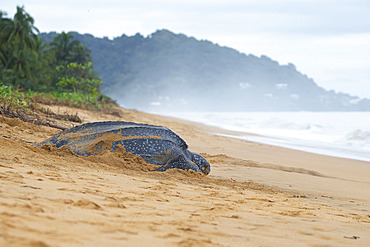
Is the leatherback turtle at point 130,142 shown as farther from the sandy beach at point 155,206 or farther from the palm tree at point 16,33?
the palm tree at point 16,33

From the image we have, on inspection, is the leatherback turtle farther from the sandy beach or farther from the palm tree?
the palm tree

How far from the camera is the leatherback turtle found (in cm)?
423

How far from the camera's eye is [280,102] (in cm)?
11625

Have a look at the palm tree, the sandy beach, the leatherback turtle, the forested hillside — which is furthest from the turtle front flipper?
the forested hillside

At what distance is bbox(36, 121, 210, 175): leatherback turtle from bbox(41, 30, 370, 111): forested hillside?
8174cm

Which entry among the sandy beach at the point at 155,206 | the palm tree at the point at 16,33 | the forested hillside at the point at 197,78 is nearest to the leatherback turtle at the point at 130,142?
the sandy beach at the point at 155,206

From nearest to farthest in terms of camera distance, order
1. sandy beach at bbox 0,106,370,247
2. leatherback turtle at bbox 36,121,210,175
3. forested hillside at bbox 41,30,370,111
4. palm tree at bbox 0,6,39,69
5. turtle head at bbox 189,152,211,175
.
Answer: sandy beach at bbox 0,106,370,247
leatherback turtle at bbox 36,121,210,175
turtle head at bbox 189,152,211,175
palm tree at bbox 0,6,39,69
forested hillside at bbox 41,30,370,111

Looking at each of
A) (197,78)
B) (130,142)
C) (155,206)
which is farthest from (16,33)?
(197,78)

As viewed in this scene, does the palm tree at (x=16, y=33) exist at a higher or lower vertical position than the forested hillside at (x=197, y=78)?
lower

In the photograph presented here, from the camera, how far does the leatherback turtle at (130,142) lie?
167 inches

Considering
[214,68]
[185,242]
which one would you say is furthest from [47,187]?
[214,68]

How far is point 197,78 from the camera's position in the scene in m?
119

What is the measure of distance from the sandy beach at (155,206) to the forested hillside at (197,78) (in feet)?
269

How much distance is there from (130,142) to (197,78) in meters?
116
